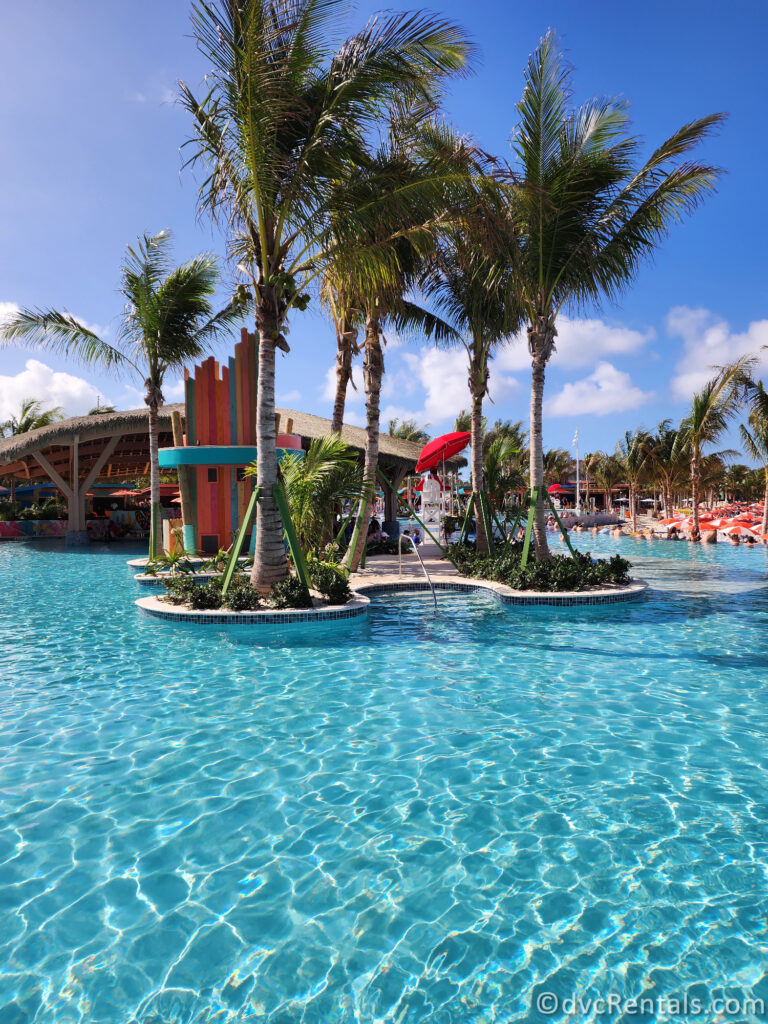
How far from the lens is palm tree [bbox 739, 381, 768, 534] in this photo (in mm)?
22844

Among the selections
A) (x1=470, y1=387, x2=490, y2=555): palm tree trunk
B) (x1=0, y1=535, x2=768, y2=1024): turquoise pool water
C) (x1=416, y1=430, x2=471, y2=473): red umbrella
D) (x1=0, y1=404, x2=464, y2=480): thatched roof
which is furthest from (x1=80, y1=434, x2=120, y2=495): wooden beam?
(x1=0, y1=535, x2=768, y2=1024): turquoise pool water

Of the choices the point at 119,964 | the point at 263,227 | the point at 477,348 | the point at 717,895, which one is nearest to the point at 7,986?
the point at 119,964

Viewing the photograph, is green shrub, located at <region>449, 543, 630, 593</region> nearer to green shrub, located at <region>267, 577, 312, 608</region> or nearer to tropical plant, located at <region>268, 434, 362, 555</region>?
tropical plant, located at <region>268, 434, 362, 555</region>

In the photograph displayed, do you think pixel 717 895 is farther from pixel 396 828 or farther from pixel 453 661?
pixel 453 661

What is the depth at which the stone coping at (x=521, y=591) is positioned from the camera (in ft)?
35.2

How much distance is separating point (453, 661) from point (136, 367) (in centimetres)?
1267

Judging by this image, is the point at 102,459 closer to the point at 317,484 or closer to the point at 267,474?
the point at 317,484

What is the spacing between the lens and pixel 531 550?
13461 millimetres

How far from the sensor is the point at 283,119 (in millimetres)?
8422

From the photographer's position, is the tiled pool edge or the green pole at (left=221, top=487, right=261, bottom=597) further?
the green pole at (left=221, top=487, right=261, bottom=597)

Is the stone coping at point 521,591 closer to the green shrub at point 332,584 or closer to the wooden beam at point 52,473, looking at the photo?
the green shrub at point 332,584

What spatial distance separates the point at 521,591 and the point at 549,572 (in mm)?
689

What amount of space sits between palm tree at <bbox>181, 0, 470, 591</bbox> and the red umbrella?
5783 millimetres

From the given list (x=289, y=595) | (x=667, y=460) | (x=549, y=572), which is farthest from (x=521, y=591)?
(x=667, y=460)
